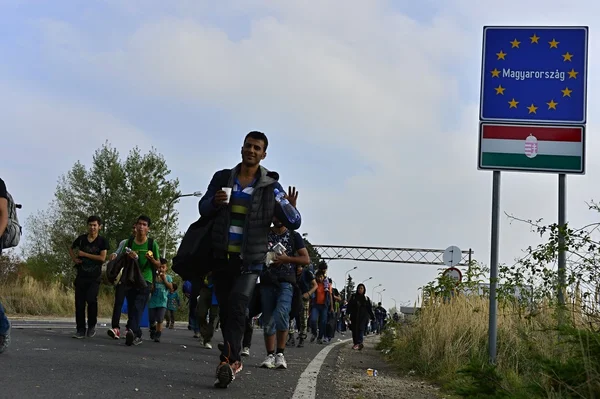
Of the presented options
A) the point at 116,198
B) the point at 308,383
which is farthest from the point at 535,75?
the point at 116,198

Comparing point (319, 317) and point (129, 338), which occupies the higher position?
point (319, 317)

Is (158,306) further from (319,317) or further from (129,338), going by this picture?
(319,317)

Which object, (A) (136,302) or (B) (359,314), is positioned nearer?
(A) (136,302)

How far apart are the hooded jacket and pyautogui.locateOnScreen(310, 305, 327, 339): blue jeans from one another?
41.8 feet

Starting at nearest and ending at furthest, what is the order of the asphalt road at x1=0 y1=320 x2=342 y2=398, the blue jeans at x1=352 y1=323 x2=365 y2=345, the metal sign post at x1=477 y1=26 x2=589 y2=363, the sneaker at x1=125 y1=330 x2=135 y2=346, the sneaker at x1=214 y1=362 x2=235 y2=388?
the asphalt road at x1=0 y1=320 x2=342 y2=398, the sneaker at x1=214 y1=362 x2=235 y2=388, the metal sign post at x1=477 y1=26 x2=589 y2=363, the sneaker at x1=125 y1=330 x2=135 y2=346, the blue jeans at x1=352 y1=323 x2=365 y2=345

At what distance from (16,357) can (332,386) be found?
3.03m

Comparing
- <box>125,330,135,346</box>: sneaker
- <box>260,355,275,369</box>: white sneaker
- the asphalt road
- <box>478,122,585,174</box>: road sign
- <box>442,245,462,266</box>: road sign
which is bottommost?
the asphalt road

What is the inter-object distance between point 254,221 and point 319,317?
1355 centimetres

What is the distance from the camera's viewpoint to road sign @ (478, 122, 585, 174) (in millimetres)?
8383

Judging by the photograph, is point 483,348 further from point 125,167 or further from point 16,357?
point 125,167

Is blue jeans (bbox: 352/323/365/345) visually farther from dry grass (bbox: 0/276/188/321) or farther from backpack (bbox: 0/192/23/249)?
backpack (bbox: 0/192/23/249)

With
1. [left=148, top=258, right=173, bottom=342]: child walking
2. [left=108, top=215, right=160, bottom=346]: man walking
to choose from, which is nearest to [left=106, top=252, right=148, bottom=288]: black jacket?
[left=108, top=215, right=160, bottom=346]: man walking

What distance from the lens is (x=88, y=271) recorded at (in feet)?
38.8

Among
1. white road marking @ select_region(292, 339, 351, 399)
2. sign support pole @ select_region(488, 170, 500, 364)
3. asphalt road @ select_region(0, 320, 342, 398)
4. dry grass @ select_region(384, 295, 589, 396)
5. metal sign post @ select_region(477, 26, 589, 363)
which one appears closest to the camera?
asphalt road @ select_region(0, 320, 342, 398)
